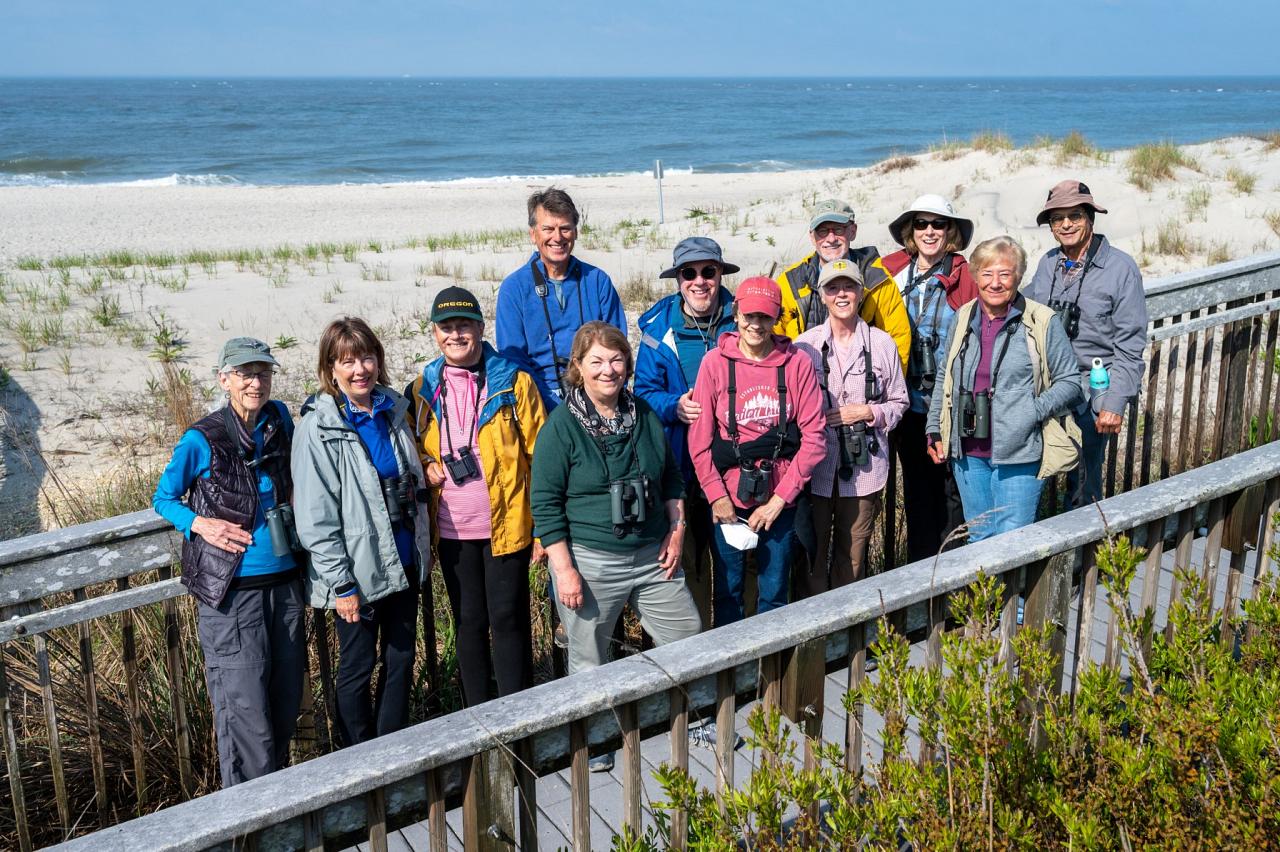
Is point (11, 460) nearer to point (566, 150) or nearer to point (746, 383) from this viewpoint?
point (746, 383)

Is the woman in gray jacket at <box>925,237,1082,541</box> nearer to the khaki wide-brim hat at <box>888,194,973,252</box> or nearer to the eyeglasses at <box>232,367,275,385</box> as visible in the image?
the khaki wide-brim hat at <box>888,194,973,252</box>

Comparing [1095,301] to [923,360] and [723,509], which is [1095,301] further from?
[723,509]

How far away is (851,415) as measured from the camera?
177 inches

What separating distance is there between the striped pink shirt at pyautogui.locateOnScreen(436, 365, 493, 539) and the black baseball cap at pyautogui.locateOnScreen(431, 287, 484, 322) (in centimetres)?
23

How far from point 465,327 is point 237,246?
71.6 feet

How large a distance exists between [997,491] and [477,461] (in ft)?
7.06

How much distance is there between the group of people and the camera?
3643mm

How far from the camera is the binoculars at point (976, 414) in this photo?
4.39 meters

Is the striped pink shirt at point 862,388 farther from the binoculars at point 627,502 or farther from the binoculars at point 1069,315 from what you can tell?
the binoculars at point 627,502

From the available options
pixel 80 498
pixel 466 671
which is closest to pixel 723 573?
pixel 466 671

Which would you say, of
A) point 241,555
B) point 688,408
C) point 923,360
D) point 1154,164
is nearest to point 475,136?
point 1154,164

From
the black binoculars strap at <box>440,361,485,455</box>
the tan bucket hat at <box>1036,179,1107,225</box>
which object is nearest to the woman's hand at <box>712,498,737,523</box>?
the black binoculars strap at <box>440,361,485,455</box>

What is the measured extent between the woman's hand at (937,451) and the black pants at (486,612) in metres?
1.80

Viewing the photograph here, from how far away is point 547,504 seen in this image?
381 centimetres
